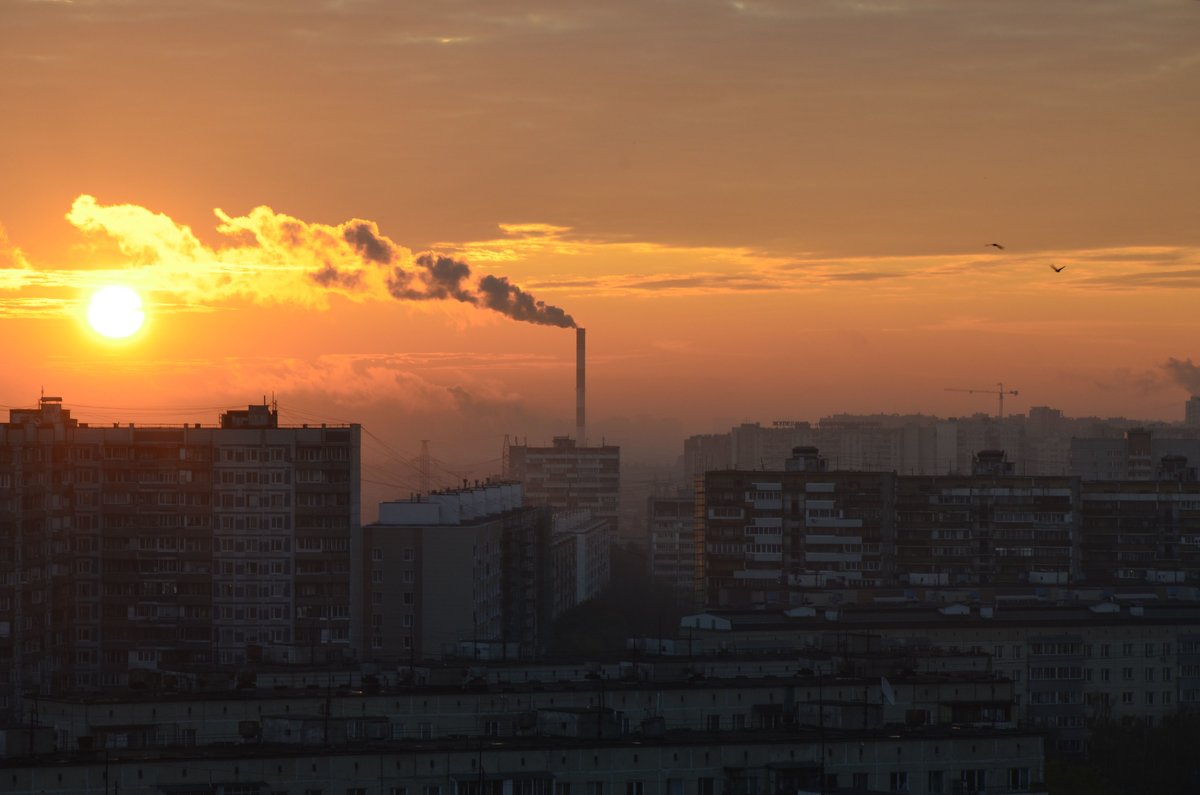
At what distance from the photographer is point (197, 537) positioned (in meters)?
94.2

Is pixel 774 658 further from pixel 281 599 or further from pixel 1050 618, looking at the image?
pixel 281 599

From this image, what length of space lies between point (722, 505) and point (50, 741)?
7795cm

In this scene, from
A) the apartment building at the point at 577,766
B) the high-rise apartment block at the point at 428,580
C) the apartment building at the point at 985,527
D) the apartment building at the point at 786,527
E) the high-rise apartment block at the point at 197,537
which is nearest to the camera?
the apartment building at the point at 577,766

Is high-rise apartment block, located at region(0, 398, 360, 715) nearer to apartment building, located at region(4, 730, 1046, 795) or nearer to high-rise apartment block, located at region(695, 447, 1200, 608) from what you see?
high-rise apartment block, located at region(695, 447, 1200, 608)

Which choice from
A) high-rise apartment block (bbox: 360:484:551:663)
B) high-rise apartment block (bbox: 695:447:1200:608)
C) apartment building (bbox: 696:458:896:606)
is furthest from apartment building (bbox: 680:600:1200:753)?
apartment building (bbox: 696:458:896:606)

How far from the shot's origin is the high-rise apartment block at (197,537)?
91688mm

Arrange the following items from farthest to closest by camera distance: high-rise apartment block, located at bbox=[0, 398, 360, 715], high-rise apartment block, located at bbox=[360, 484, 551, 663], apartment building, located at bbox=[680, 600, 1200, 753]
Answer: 1. high-rise apartment block, located at bbox=[360, 484, 551, 663]
2. high-rise apartment block, located at bbox=[0, 398, 360, 715]
3. apartment building, located at bbox=[680, 600, 1200, 753]

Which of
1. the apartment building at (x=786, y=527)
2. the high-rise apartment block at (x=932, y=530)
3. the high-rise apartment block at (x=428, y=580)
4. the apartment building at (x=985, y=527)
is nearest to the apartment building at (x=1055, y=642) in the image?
the high-rise apartment block at (x=428, y=580)

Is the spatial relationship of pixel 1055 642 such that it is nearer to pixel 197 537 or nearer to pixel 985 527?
pixel 985 527

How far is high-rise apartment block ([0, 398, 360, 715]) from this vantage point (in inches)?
3610

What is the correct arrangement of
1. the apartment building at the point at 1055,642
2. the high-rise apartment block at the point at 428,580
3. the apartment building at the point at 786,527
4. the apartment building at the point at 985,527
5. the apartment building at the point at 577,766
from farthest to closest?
the apartment building at the point at 985,527
the apartment building at the point at 786,527
the high-rise apartment block at the point at 428,580
the apartment building at the point at 1055,642
the apartment building at the point at 577,766

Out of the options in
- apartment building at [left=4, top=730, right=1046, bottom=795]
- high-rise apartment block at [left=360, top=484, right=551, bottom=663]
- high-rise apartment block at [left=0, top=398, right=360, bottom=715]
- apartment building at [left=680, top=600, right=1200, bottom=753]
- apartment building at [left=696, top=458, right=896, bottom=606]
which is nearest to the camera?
apartment building at [left=4, top=730, right=1046, bottom=795]

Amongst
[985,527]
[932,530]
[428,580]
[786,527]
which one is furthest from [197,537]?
[985,527]

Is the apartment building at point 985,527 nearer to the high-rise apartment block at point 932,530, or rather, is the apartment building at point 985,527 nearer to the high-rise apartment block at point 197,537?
the high-rise apartment block at point 932,530
